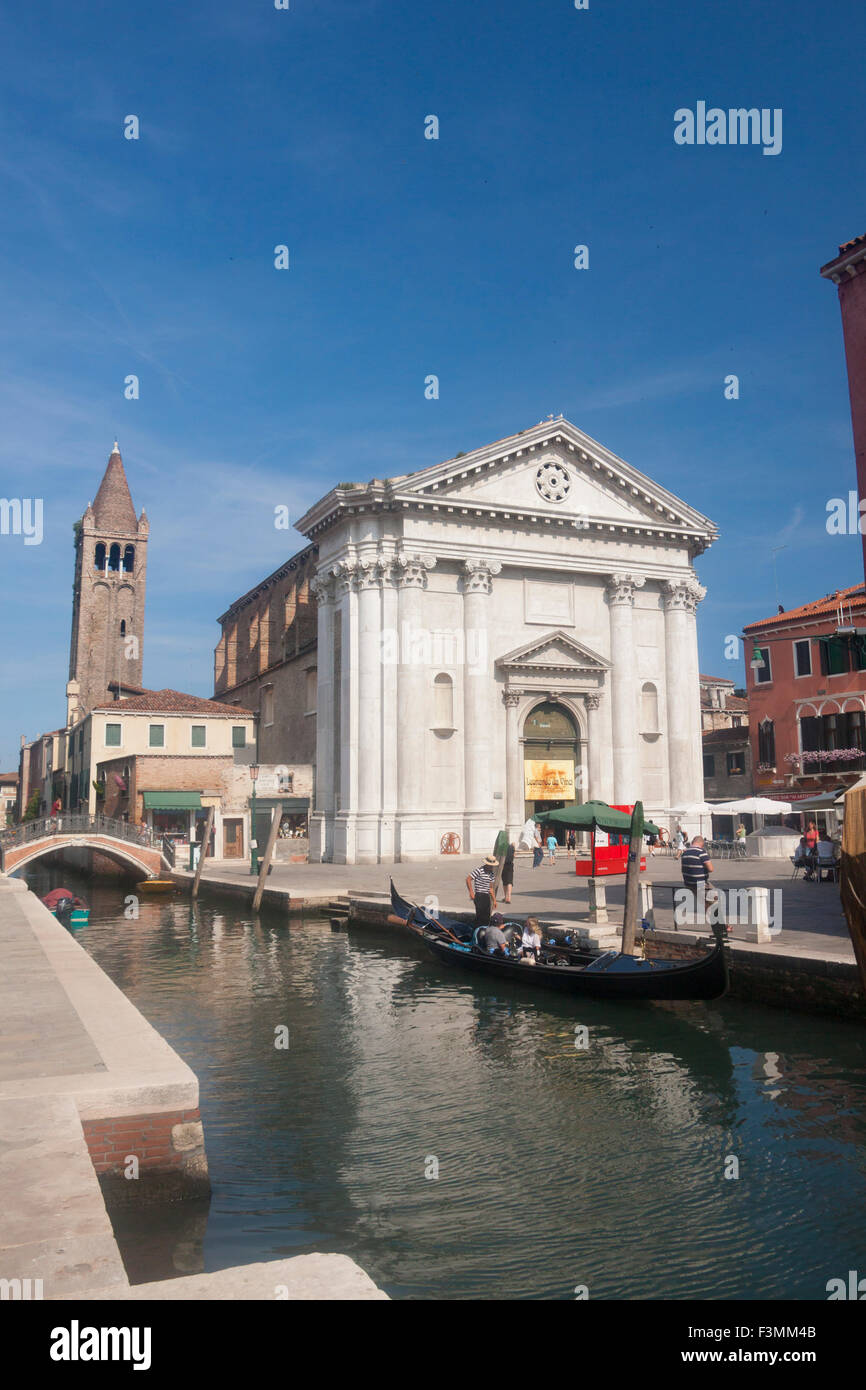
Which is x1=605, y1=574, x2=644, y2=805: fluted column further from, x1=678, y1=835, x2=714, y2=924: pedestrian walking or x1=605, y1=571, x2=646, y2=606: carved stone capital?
x1=678, y1=835, x2=714, y2=924: pedestrian walking

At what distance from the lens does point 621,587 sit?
113ft

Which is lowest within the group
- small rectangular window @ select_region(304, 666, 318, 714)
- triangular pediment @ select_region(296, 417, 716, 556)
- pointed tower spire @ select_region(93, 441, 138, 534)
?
small rectangular window @ select_region(304, 666, 318, 714)

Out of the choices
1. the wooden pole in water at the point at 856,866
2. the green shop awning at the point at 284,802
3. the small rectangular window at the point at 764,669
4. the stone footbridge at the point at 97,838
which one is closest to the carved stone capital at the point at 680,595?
the small rectangular window at the point at 764,669

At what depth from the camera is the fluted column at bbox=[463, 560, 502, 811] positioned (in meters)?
31.1

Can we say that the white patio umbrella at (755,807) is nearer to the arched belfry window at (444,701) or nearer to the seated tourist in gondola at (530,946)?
the arched belfry window at (444,701)

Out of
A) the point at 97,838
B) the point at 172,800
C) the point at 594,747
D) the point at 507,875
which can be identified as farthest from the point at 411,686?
the point at 507,875

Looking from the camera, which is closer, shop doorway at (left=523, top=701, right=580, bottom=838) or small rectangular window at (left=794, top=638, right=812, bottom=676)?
shop doorway at (left=523, top=701, right=580, bottom=838)

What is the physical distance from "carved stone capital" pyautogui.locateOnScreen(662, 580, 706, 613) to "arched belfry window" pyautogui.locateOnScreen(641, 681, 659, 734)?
2.89 metres

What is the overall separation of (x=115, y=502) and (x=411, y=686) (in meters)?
48.0

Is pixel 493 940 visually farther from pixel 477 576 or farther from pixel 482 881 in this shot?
pixel 477 576

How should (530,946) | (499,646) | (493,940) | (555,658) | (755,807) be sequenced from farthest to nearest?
1. (555,658)
2. (499,646)
3. (755,807)
4. (493,940)
5. (530,946)

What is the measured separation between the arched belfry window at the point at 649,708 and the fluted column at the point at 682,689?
1.51ft

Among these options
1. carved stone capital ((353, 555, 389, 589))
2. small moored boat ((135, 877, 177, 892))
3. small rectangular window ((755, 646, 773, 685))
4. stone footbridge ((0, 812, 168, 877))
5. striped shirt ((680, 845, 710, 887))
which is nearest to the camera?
striped shirt ((680, 845, 710, 887))

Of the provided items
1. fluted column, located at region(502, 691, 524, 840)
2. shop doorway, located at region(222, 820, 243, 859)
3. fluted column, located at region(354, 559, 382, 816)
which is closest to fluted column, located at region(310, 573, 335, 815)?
fluted column, located at region(354, 559, 382, 816)
